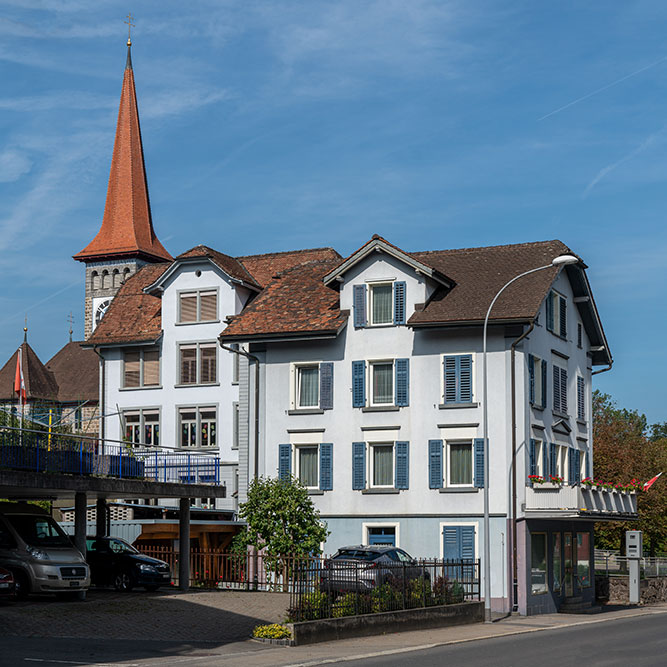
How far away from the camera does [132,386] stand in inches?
1960

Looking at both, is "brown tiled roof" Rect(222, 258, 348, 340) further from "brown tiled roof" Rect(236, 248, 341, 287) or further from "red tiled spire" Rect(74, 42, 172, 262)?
"red tiled spire" Rect(74, 42, 172, 262)

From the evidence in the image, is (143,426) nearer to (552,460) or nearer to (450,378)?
(450,378)

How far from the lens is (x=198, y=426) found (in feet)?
159

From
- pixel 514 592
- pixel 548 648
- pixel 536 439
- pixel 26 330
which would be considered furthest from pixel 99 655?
pixel 26 330

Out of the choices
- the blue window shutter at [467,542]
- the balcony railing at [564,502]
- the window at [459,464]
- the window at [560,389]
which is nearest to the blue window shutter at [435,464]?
the window at [459,464]

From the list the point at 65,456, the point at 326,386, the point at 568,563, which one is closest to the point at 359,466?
the point at 326,386

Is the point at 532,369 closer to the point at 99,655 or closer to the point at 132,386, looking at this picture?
the point at 132,386

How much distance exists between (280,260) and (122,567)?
793 inches

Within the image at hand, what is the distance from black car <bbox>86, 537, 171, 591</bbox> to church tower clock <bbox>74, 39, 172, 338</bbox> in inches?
2520

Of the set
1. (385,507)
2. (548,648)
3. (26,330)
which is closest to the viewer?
(548,648)

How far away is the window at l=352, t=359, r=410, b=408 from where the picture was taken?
41.5m

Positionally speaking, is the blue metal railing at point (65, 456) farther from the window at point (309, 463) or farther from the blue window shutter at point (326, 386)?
the blue window shutter at point (326, 386)

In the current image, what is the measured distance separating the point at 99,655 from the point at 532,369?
23573 mm

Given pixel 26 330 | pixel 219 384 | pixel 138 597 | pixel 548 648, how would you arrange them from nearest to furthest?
pixel 548 648 < pixel 138 597 < pixel 219 384 < pixel 26 330
